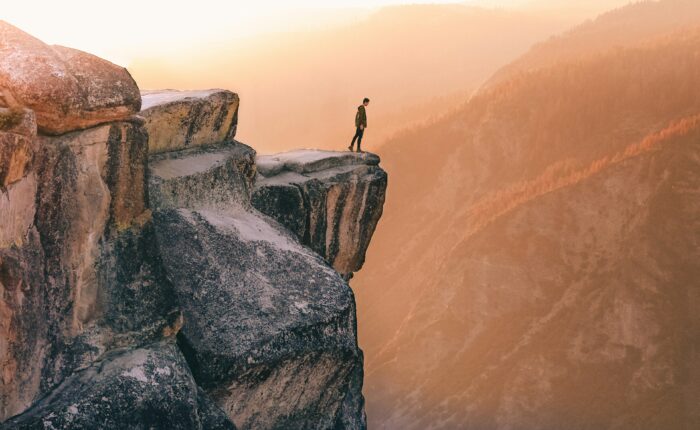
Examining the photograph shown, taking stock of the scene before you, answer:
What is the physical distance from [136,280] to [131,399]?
97.4 inches

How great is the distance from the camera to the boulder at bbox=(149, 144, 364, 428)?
635 inches

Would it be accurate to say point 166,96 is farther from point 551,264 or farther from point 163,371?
point 551,264

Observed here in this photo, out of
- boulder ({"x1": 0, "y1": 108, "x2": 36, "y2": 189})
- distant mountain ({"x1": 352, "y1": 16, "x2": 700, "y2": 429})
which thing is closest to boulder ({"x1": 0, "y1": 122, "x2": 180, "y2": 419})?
boulder ({"x1": 0, "y1": 108, "x2": 36, "y2": 189})

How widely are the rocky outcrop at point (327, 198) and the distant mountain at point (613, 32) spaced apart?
105 m

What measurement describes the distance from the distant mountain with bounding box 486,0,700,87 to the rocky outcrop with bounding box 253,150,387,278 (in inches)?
4147

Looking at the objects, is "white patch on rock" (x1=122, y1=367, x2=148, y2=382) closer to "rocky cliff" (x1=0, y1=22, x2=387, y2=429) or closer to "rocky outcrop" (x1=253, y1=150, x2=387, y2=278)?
"rocky cliff" (x1=0, y1=22, x2=387, y2=429)

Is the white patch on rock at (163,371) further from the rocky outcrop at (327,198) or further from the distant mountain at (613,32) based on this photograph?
the distant mountain at (613,32)

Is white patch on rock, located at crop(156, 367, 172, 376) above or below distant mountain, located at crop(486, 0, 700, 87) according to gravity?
above

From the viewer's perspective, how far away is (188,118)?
20.3 meters

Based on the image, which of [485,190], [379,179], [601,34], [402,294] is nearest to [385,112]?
[601,34]

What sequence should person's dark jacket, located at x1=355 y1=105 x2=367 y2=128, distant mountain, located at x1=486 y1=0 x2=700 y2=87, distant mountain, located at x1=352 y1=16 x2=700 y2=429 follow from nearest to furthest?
1. person's dark jacket, located at x1=355 y1=105 x2=367 y2=128
2. distant mountain, located at x1=352 y1=16 x2=700 y2=429
3. distant mountain, located at x1=486 y1=0 x2=700 y2=87

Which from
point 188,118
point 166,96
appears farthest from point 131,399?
point 166,96

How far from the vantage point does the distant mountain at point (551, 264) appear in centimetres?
7131

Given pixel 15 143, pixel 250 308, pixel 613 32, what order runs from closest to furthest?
pixel 15 143, pixel 250 308, pixel 613 32
